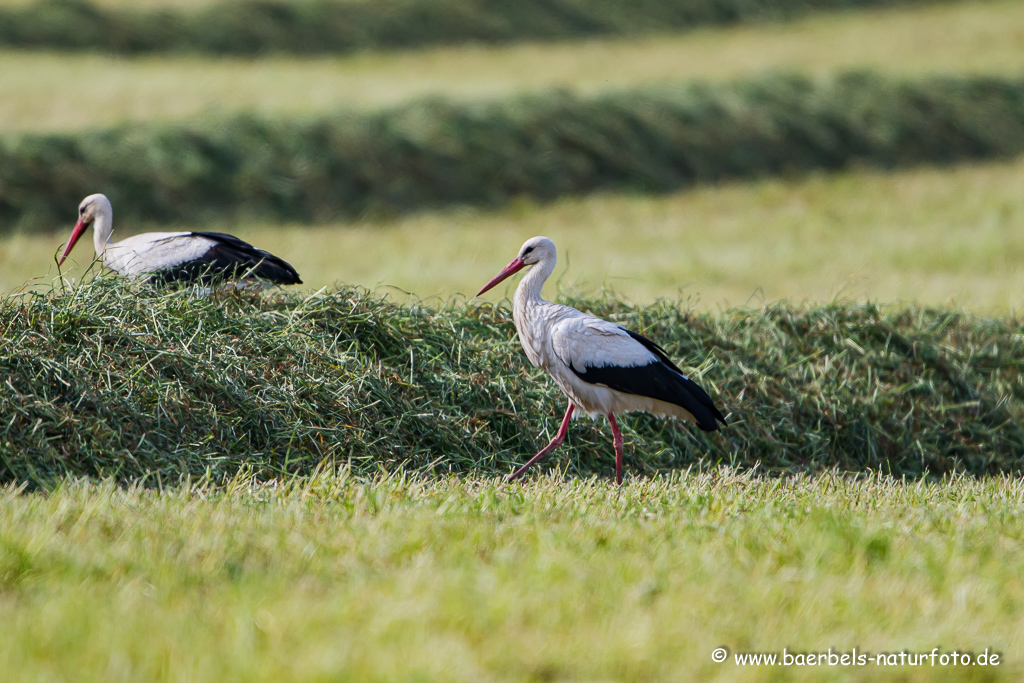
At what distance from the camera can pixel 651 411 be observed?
5715 mm

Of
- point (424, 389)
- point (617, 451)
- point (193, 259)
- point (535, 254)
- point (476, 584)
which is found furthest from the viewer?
point (193, 259)

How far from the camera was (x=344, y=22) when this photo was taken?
821 inches

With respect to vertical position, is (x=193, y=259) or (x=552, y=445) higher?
(x=193, y=259)

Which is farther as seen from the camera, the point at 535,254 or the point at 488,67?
the point at 488,67

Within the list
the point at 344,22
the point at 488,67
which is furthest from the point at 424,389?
the point at 344,22

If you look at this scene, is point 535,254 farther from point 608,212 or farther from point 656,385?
point 608,212

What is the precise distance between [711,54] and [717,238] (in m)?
9.40

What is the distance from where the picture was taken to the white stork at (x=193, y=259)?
662 cm

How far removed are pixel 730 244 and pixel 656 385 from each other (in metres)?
7.01

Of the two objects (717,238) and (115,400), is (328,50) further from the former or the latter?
(115,400)

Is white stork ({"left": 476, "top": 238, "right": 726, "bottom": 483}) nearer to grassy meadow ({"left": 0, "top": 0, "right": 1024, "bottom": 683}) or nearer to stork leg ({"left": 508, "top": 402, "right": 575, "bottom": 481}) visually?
stork leg ({"left": 508, "top": 402, "right": 575, "bottom": 481})

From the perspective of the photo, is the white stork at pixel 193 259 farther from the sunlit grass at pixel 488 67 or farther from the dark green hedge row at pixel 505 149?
the sunlit grass at pixel 488 67

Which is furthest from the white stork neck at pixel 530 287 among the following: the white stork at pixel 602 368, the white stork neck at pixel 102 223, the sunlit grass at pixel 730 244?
the white stork neck at pixel 102 223

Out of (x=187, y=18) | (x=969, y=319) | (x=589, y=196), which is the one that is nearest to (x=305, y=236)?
(x=589, y=196)
